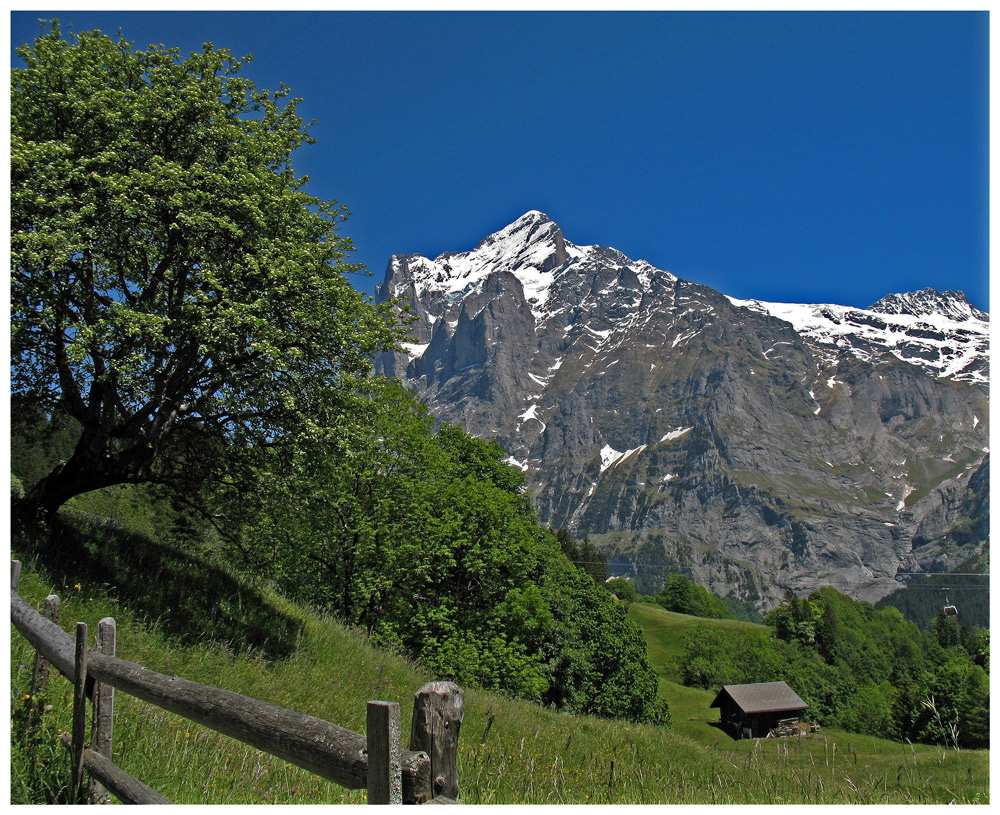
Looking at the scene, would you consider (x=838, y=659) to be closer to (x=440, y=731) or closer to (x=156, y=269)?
(x=156, y=269)

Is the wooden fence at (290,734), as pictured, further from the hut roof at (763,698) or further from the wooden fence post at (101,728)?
the hut roof at (763,698)

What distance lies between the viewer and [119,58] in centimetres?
1397

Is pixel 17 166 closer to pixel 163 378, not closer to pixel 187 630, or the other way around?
pixel 163 378

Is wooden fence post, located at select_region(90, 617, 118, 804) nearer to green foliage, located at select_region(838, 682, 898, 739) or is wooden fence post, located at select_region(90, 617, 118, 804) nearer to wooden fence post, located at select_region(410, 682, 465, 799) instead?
wooden fence post, located at select_region(410, 682, 465, 799)

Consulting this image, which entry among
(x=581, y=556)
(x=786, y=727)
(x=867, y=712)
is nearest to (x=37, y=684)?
(x=786, y=727)

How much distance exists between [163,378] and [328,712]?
→ 25.0ft

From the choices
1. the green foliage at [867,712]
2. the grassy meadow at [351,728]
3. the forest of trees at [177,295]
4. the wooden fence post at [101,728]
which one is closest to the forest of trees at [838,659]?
the green foliage at [867,712]

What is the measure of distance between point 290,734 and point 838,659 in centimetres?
15462

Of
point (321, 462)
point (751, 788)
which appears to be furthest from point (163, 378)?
point (751, 788)

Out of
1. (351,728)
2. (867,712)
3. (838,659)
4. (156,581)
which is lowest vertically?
(867,712)

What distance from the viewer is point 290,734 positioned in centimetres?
420

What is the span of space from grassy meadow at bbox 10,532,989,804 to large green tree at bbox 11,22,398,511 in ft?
12.5

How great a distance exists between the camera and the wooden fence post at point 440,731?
12.7 feet

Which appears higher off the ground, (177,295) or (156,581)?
(177,295)
